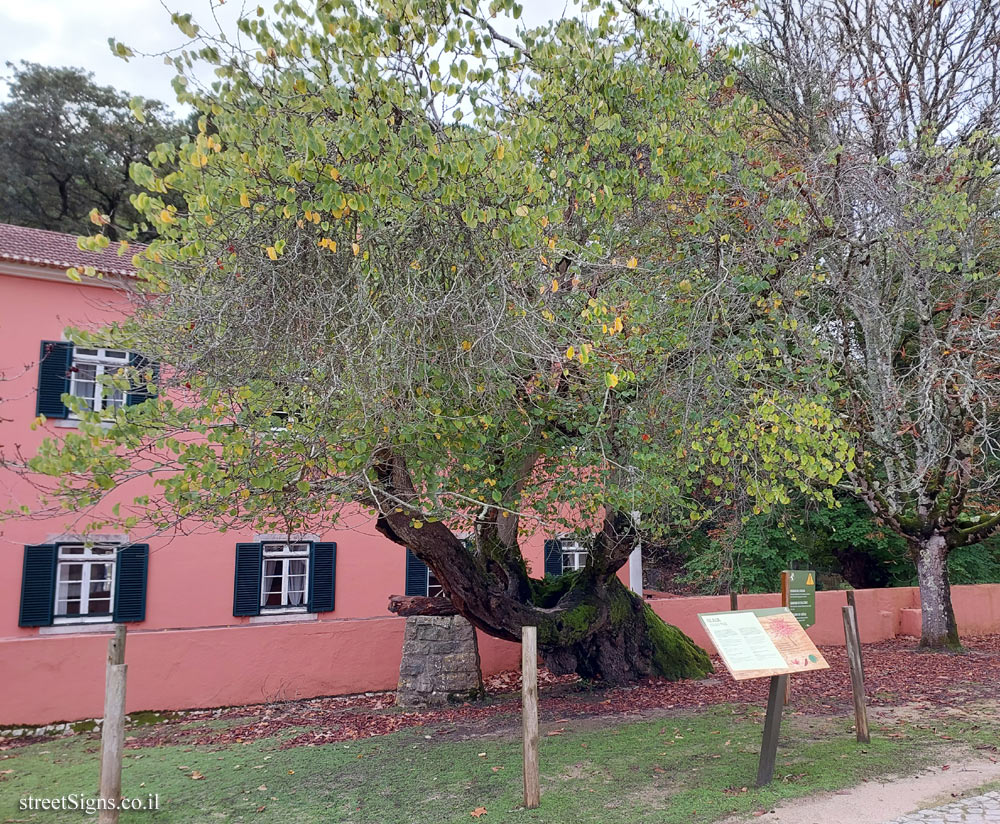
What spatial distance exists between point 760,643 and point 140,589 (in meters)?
10.5

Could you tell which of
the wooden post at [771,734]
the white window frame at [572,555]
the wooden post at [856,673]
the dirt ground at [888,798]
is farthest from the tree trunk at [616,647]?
the white window frame at [572,555]

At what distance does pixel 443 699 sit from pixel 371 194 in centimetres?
694

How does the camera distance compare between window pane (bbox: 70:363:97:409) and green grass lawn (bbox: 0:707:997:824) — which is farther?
window pane (bbox: 70:363:97:409)

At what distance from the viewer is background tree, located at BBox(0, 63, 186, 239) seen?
2422cm

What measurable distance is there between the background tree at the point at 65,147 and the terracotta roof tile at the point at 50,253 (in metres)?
10.6

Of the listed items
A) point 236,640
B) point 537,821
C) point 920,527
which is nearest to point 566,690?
point 236,640

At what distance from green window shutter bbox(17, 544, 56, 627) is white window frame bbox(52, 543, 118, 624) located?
12 cm

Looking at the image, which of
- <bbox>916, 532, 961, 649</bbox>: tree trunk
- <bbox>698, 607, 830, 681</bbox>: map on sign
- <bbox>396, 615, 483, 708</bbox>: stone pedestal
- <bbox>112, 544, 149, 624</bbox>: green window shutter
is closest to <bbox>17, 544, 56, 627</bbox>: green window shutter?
<bbox>112, 544, 149, 624</bbox>: green window shutter

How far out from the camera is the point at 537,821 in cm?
537

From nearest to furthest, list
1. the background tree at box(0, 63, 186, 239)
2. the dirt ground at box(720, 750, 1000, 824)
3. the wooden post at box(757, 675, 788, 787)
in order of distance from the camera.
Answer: the dirt ground at box(720, 750, 1000, 824) < the wooden post at box(757, 675, 788, 787) < the background tree at box(0, 63, 186, 239)

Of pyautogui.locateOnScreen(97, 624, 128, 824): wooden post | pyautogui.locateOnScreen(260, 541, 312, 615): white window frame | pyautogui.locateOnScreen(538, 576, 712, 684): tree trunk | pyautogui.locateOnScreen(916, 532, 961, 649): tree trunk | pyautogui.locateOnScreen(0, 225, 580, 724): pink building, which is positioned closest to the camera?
pyautogui.locateOnScreen(97, 624, 128, 824): wooden post

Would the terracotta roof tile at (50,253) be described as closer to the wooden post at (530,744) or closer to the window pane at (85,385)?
the window pane at (85,385)

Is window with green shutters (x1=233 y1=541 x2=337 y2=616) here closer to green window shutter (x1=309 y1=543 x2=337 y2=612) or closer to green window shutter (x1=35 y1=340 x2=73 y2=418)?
green window shutter (x1=309 y1=543 x2=337 y2=612)

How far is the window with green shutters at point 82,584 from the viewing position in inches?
485
